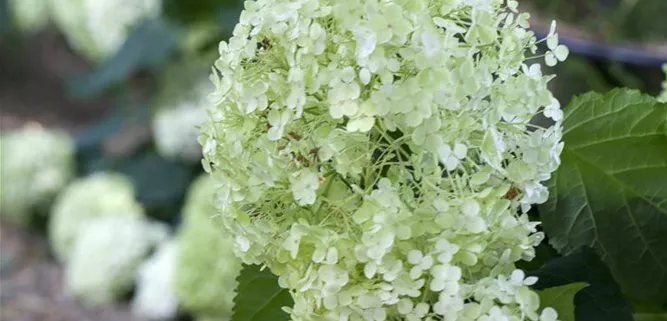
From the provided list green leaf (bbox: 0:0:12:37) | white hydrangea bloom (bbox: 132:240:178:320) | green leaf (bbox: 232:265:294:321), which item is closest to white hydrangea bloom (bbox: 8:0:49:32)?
green leaf (bbox: 0:0:12:37)

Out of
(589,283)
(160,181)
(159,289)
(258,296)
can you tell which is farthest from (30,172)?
(589,283)

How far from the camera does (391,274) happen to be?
0.88 feet

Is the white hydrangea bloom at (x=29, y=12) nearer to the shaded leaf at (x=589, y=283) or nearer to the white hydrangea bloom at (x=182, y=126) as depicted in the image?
the white hydrangea bloom at (x=182, y=126)

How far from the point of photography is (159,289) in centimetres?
134

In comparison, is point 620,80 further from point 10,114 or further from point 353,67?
point 10,114

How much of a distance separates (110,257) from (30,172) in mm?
458

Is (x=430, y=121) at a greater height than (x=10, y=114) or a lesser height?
lesser

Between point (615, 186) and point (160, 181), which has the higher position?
point (160, 181)

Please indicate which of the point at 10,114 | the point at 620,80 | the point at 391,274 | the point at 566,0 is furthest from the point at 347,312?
the point at 10,114

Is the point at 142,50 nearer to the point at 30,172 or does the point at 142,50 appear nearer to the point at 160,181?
the point at 160,181

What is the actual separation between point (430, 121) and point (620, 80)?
0.55m

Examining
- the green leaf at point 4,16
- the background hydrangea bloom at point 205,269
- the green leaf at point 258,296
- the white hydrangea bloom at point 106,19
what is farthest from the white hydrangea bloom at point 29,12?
Answer: the green leaf at point 258,296

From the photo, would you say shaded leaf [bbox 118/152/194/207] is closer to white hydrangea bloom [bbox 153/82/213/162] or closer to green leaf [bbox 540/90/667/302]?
white hydrangea bloom [bbox 153/82/213/162]

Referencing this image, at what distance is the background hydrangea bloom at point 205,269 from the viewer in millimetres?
1111
